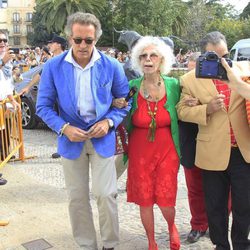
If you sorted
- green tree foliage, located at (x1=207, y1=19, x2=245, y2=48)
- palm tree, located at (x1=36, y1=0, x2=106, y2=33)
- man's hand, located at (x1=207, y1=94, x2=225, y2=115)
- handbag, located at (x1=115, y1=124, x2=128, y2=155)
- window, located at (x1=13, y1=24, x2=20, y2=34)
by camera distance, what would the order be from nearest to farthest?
1. man's hand, located at (x1=207, y1=94, x2=225, y2=115)
2. handbag, located at (x1=115, y1=124, x2=128, y2=155)
3. green tree foliage, located at (x1=207, y1=19, x2=245, y2=48)
4. palm tree, located at (x1=36, y1=0, x2=106, y2=33)
5. window, located at (x1=13, y1=24, x2=20, y2=34)

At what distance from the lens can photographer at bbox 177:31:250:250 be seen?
308cm

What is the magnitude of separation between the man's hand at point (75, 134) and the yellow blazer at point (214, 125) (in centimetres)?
78

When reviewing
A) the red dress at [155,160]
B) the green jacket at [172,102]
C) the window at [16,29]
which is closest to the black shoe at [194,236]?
the red dress at [155,160]

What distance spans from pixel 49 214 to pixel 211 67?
2.57 meters

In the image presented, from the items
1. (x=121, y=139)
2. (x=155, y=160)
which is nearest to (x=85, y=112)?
(x=121, y=139)

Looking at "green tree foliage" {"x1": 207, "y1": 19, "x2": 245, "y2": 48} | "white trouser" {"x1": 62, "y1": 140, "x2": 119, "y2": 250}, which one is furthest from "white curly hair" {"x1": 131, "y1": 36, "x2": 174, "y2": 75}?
"green tree foliage" {"x1": 207, "y1": 19, "x2": 245, "y2": 48}

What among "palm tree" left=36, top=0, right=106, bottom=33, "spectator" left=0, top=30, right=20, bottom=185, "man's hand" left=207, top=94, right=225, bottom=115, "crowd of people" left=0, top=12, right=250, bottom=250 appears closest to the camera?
"man's hand" left=207, top=94, right=225, bottom=115

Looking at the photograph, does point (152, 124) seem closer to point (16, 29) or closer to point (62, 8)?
point (62, 8)

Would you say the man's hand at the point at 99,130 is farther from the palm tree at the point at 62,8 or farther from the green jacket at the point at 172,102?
the palm tree at the point at 62,8

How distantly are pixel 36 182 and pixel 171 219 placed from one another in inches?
105

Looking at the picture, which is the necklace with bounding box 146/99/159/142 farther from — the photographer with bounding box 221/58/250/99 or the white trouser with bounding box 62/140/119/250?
the photographer with bounding box 221/58/250/99

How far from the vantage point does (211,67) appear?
267 centimetres

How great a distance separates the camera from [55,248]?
12.0 feet

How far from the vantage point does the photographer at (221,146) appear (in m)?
3.08
